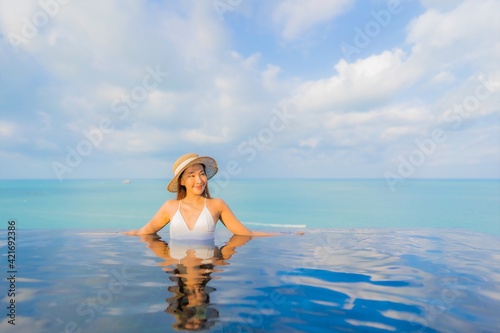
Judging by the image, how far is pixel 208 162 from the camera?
6.75m

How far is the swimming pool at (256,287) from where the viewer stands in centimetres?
315

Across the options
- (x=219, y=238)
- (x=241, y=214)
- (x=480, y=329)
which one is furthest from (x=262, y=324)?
(x=241, y=214)

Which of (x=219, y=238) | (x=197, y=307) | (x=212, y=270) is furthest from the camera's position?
(x=219, y=238)

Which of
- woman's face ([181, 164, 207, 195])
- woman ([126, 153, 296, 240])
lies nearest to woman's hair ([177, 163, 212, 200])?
woman ([126, 153, 296, 240])

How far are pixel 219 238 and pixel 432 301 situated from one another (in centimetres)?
531

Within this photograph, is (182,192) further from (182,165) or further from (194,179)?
(182,165)

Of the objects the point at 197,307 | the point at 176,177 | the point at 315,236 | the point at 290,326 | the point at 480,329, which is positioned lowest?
the point at 480,329

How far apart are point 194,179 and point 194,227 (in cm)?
96

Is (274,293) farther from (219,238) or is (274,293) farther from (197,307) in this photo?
(219,238)

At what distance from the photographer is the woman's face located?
652 cm

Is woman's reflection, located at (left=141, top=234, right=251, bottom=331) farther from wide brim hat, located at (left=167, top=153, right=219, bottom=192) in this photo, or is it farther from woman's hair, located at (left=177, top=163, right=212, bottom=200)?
wide brim hat, located at (left=167, top=153, right=219, bottom=192)

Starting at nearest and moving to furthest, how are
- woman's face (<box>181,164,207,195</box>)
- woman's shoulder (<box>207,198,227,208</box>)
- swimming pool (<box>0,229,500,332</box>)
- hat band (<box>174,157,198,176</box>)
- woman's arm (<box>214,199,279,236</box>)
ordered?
1. swimming pool (<box>0,229,500,332</box>)
2. hat band (<box>174,157,198,176</box>)
3. woman's face (<box>181,164,207,195</box>)
4. woman's shoulder (<box>207,198,227,208</box>)
5. woman's arm (<box>214,199,279,236</box>)

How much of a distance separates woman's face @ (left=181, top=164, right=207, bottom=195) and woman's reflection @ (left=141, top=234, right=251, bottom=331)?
1.14m

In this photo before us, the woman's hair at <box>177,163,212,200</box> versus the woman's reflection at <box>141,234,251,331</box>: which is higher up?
the woman's hair at <box>177,163,212,200</box>
